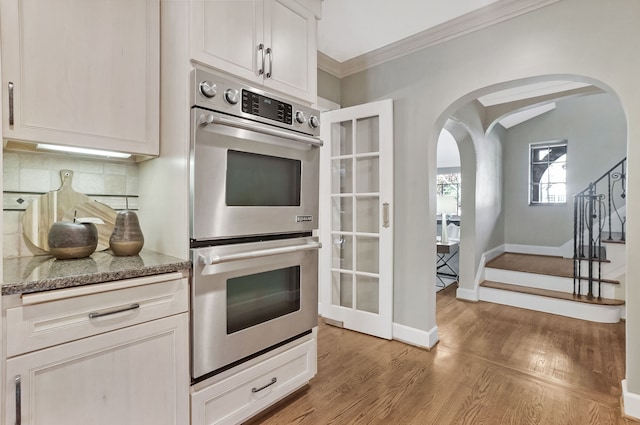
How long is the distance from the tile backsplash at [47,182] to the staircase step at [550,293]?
414cm

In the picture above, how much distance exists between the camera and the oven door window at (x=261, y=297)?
1.54 meters

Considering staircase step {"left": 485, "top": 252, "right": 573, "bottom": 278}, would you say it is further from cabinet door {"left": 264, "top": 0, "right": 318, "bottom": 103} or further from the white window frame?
cabinet door {"left": 264, "top": 0, "right": 318, "bottom": 103}

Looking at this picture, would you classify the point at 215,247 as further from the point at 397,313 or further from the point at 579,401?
the point at 579,401

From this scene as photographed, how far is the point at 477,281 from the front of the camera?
13.4ft


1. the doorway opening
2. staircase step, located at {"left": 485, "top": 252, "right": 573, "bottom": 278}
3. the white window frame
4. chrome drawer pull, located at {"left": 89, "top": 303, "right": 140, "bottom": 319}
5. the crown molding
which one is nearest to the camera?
chrome drawer pull, located at {"left": 89, "top": 303, "right": 140, "bottom": 319}

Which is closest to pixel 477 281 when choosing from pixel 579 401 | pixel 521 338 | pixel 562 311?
pixel 562 311

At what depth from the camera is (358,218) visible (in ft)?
9.92

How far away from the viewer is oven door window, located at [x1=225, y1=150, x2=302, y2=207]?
1.53 m

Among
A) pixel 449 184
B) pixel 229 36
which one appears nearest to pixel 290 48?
pixel 229 36

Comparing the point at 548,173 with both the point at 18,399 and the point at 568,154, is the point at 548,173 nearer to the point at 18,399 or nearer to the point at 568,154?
the point at 568,154

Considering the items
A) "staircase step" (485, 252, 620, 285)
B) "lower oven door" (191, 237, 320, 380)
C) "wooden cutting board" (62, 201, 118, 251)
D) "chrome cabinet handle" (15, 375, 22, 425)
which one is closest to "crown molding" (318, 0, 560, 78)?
"lower oven door" (191, 237, 320, 380)

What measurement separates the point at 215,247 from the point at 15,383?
767 millimetres

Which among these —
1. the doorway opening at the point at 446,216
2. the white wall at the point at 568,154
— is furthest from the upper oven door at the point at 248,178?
the white wall at the point at 568,154

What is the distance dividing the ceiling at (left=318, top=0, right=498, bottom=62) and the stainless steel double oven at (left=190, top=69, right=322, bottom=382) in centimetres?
97
